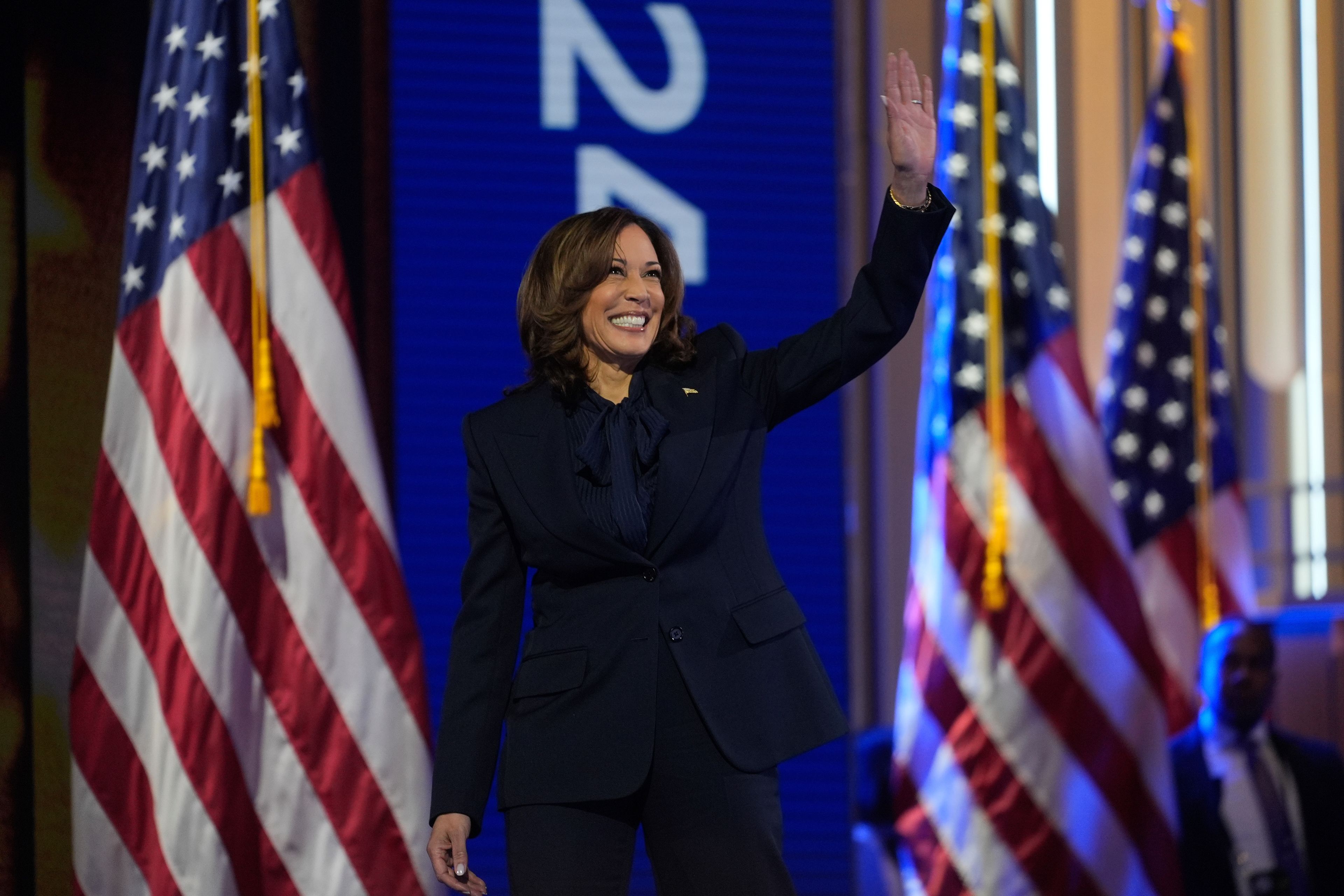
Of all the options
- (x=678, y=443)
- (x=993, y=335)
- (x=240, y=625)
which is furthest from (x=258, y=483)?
(x=993, y=335)

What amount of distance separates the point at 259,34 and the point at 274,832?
170 centimetres

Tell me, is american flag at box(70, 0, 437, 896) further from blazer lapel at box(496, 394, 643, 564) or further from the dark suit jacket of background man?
the dark suit jacket of background man

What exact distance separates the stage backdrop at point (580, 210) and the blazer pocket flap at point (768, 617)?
5.47ft

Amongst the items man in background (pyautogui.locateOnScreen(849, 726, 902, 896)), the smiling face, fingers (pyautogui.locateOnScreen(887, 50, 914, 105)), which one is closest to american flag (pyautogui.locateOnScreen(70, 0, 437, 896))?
man in background (pyautogui.locateOnScreen(849, 726, 902, 896))

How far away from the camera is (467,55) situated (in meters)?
3.36

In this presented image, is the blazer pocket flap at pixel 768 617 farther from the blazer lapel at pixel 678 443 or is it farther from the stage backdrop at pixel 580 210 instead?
the stage backdrop at pixel 580 210

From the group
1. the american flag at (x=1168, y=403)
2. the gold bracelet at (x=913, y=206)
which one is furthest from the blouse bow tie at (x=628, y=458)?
the american flag at (x=1168, y=403)

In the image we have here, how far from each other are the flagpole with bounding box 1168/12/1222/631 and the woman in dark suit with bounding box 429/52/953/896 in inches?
106

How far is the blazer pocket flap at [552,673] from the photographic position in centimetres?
165

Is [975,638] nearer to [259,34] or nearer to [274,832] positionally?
[274,832]

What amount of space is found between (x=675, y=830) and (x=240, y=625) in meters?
1.73

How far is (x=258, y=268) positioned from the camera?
3135 mm

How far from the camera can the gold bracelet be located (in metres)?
1.72

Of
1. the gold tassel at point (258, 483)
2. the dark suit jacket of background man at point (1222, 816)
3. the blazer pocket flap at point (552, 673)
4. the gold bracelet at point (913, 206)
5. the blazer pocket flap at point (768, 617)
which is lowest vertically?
the dark suit jacket of background man at point (1222, 816)
